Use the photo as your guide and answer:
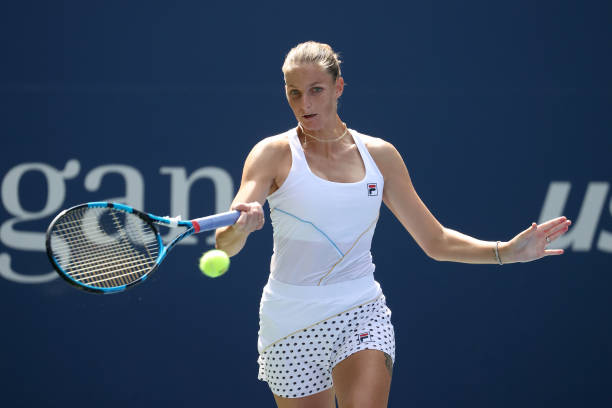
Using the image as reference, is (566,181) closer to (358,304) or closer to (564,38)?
(564,38)

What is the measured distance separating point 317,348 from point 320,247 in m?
0.34

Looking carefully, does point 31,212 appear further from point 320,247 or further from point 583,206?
point 583,206

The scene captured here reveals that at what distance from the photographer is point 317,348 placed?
2.76 m

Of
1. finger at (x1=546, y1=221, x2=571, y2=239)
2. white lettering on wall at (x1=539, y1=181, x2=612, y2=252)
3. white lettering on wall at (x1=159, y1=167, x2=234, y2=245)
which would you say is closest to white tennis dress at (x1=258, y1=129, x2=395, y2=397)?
finger at (x1=546, y1=221, x2=571, y2=239)

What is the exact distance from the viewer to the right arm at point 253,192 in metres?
2.40

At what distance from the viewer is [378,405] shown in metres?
2.59

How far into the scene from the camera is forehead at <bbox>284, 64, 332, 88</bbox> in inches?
107

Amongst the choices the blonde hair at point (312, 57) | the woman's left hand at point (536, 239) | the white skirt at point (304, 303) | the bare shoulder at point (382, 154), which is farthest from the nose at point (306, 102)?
the woman's left hand at point (536, 239)

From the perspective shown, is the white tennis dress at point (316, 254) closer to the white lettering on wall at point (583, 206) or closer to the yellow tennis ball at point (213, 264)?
the yellow tennis ball at point (213, 264)

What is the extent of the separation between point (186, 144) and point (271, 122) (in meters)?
0.46

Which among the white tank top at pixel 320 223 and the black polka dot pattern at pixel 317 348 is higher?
the white tank top at pixel 320 223

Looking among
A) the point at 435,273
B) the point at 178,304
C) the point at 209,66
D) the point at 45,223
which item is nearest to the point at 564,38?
the point at 435,273

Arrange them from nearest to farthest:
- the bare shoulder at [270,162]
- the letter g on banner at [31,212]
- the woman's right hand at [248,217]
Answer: the woman's right hand at [248,217] → the bare shoulder at [270,162] → the letter g on banner at [31,212]

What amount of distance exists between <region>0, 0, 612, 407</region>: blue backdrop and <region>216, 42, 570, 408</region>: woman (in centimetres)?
143
